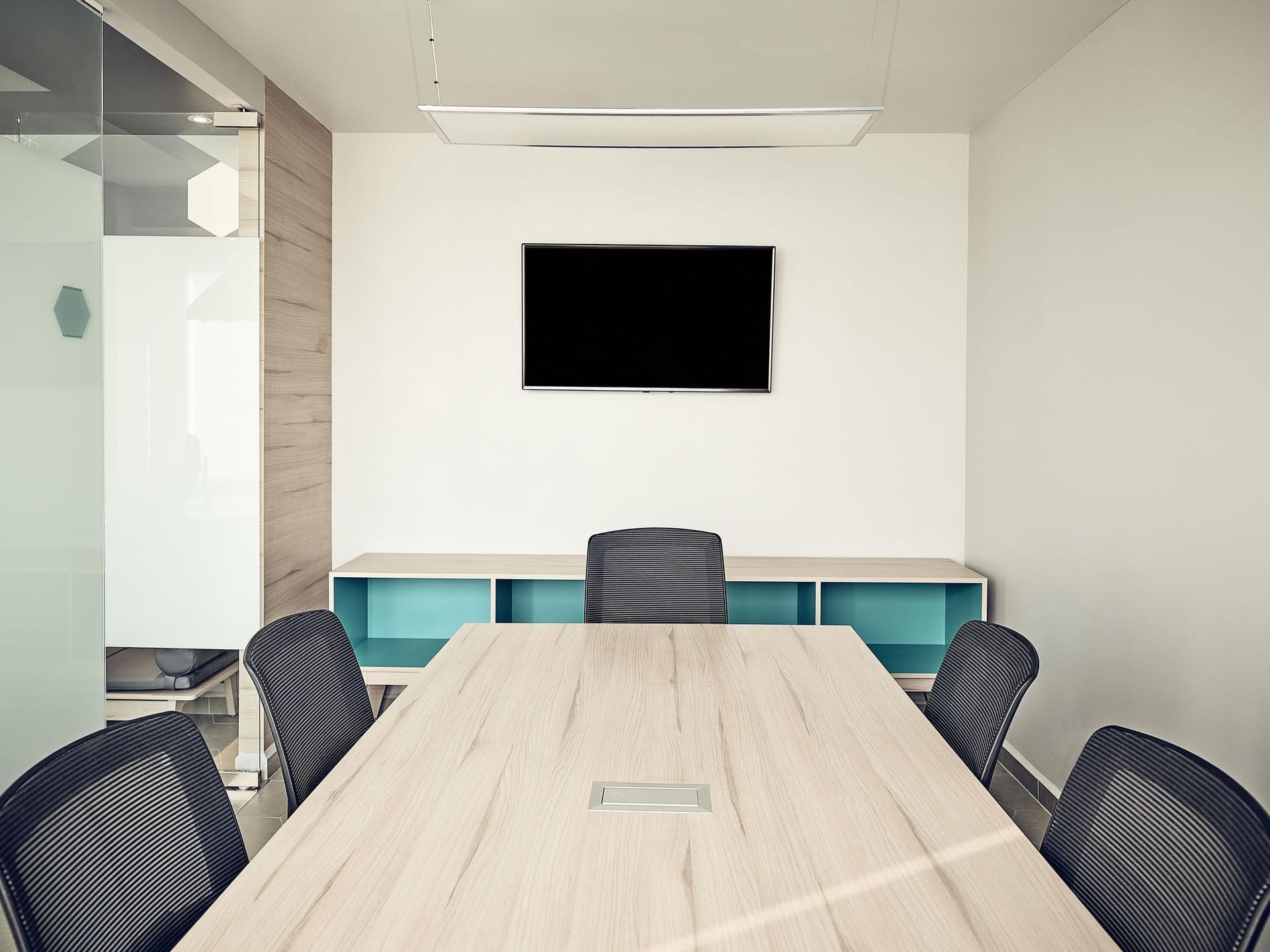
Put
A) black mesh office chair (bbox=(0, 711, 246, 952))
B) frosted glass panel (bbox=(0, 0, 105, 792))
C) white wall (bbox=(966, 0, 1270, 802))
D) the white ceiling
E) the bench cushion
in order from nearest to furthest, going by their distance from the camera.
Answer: black mesh office chair (bbox=(0, 711, 246, 952)) < frosted glass panel (bbox=(0, 0, 105, 792)) < white wall (bbox=(966, 0, 1270, 802)) < the white ceiling < the bench cushion

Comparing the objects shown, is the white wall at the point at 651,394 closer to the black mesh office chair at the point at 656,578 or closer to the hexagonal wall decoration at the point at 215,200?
the hexagonal wall decoration at the point at 215,200

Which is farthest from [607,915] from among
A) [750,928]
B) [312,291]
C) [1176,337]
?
[312,291]

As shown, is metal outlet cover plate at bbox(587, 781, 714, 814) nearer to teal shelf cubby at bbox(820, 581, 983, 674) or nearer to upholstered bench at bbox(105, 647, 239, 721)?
upholstered bench at bbox(105, 647, 239, 721)

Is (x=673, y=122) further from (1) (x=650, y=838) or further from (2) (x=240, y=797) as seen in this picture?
(2) (x=240, y=797)

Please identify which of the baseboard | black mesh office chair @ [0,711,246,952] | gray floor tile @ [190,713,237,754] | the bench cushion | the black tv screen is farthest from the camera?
the black tv screen

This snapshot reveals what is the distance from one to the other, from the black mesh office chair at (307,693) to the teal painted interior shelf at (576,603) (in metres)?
1.80

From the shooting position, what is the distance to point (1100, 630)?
9.97 ft

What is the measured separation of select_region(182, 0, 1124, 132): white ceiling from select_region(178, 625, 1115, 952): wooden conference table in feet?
7.78

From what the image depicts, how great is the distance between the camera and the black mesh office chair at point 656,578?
3.14 meters

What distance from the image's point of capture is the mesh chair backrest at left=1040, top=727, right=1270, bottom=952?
3.74 feet

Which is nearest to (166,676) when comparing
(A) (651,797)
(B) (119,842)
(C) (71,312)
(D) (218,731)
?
(D) (218,731)

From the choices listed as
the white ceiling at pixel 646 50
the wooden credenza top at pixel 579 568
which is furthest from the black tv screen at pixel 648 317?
the wooden credenza top at pixel 579 568

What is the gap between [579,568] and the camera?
3.96m

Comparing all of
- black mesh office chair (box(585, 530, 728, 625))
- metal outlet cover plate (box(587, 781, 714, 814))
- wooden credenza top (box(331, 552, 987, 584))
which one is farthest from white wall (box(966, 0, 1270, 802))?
metal outlet cover plate (box(587, 781, 714, 814))
